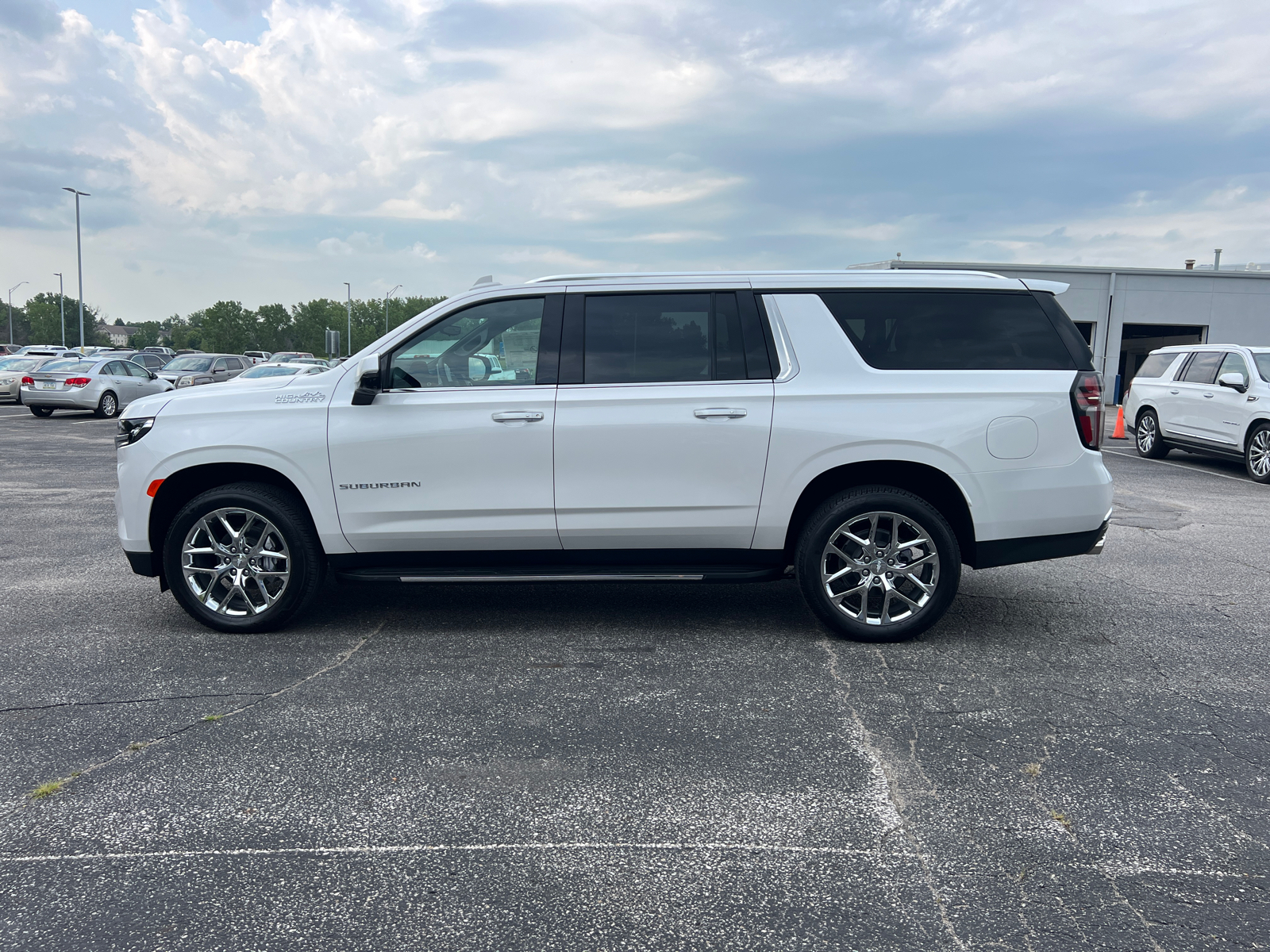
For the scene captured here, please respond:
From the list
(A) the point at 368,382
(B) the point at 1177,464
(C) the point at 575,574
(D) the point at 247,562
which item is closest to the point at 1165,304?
(B) the point at 1177,464

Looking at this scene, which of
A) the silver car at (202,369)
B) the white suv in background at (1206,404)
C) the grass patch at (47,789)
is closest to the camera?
the grass patch at (47,789)

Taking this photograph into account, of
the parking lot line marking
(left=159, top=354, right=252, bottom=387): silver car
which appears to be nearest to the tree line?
(left=159, top=354, right=252, bottom=387): silver car

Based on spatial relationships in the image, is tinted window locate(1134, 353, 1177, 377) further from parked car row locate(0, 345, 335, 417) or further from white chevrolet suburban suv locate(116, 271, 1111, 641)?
parked car row locate(0, 345, 335, 417)

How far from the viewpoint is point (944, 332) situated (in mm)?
5156

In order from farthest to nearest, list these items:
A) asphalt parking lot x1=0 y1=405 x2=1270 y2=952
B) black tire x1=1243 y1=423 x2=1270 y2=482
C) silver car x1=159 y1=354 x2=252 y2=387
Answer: silver car x1=159 y1=354 x2=252 y2=387 < black tire x1=1243 y1=423 x2=1270 y2=482 < asphalt parking lot x1=0 y1=405 x2=1270 y2=952

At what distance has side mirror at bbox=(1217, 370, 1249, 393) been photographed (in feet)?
42.3

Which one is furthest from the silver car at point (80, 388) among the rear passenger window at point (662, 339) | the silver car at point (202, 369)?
the rear passenger window at point (662, 339)

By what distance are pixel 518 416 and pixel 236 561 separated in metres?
1.79

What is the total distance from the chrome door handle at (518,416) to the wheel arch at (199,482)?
3.85 feet

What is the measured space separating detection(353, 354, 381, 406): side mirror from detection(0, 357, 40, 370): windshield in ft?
96.2

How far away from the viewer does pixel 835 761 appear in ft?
12.0

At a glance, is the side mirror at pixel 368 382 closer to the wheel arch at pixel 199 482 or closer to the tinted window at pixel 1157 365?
the wheel arch at pixel 199 482

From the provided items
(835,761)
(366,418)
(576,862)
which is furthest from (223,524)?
(835,761)

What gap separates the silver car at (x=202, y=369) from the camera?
95.5ft
